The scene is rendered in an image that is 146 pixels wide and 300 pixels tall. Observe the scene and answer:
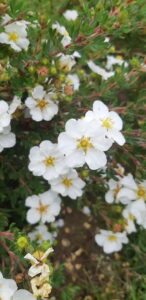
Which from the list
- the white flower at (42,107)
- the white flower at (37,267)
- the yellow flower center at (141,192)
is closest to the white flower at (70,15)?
the white flower at (42,107)

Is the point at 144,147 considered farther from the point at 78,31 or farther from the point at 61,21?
the point at 61,21

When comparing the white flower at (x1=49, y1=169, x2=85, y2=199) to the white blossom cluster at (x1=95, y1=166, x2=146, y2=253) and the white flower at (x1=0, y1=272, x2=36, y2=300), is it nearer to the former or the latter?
the white blossom cluster at (x1=95, y1=166, x2=146, y2=253)

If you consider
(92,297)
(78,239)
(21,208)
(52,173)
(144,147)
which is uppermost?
(144,147)

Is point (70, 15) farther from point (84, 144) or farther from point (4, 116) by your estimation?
point (84, 144)

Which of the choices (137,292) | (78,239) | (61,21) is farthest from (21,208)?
(61,21)

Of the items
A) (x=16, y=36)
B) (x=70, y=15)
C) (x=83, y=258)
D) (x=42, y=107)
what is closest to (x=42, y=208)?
(x=42, y=107)

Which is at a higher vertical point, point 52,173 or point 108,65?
point 108,65
